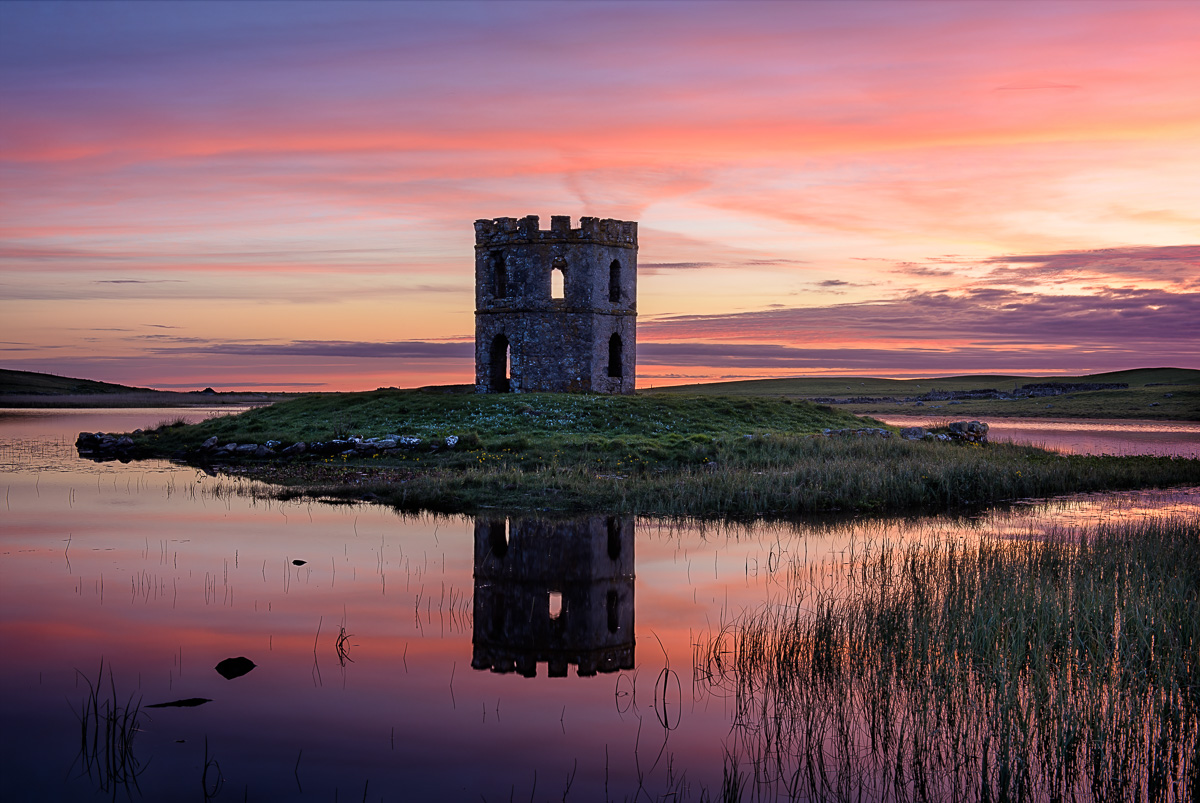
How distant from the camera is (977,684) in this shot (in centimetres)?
887

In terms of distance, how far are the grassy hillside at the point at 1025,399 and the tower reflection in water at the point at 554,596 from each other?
50681 millimetres

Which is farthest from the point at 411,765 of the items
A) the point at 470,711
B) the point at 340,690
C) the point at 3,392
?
the point at 3,392

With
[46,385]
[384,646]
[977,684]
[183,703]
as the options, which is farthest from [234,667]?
[46,385]

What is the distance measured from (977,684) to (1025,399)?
85868 millimetres

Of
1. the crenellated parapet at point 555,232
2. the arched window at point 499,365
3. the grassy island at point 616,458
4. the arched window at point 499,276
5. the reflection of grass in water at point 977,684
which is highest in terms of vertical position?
the crenellated parapet at point 555,232

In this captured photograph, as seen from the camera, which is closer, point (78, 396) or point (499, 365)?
point (499, 365)

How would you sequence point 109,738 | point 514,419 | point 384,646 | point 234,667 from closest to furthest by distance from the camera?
1. point 109,738
2. point 234,667
3. point 384,646
4. point 514,419

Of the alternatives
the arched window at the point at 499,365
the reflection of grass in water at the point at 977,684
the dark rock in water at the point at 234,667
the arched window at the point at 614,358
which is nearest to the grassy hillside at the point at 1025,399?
the arched window at the point at 614,358

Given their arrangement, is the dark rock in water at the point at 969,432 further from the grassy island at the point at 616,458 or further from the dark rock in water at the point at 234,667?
the dark rock in water at the point at 234,667

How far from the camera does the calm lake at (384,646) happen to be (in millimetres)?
7457

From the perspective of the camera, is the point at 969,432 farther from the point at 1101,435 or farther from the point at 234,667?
the point at 234,667

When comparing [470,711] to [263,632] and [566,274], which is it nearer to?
[263,632]

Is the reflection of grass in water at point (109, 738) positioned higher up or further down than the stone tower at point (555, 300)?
further down

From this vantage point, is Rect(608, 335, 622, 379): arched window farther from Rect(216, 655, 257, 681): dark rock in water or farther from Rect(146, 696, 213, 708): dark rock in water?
Rect(146, 696, 213, 708): dark rock in water
